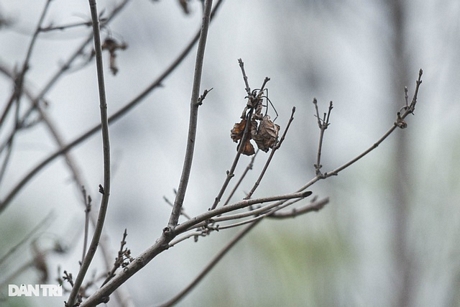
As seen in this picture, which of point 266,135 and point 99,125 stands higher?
point 99,125

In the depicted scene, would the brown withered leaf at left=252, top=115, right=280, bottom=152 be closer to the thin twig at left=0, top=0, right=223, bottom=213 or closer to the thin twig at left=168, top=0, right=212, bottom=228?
the thin twig at left=168, top=0, right=212, bottom=228

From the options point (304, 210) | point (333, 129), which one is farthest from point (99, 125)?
point (333, 129)

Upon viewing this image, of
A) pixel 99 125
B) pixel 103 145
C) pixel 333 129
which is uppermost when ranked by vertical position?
pixel 333 129

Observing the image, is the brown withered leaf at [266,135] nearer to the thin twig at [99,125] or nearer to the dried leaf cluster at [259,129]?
the dried leaf cluster at [259,129]

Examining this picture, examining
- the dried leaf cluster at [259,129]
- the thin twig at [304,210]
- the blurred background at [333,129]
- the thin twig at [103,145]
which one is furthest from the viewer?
the blurred background at [333,129]

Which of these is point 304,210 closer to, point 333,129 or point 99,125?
point 99,125

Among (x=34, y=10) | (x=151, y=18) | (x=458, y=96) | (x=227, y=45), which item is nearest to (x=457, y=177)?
(x=458, y=96)

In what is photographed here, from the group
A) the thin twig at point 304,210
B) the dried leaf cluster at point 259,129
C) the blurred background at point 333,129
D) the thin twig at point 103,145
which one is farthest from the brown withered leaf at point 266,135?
the blurred background at point 333,129

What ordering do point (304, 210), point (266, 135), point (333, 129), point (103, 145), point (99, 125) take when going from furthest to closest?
point (333, 129), point (99, 125), point (304, 210), point (266, 135), point (103, 145)

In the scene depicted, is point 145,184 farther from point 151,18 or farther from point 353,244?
point 353,244

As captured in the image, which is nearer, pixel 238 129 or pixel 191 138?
pixel 191 138
